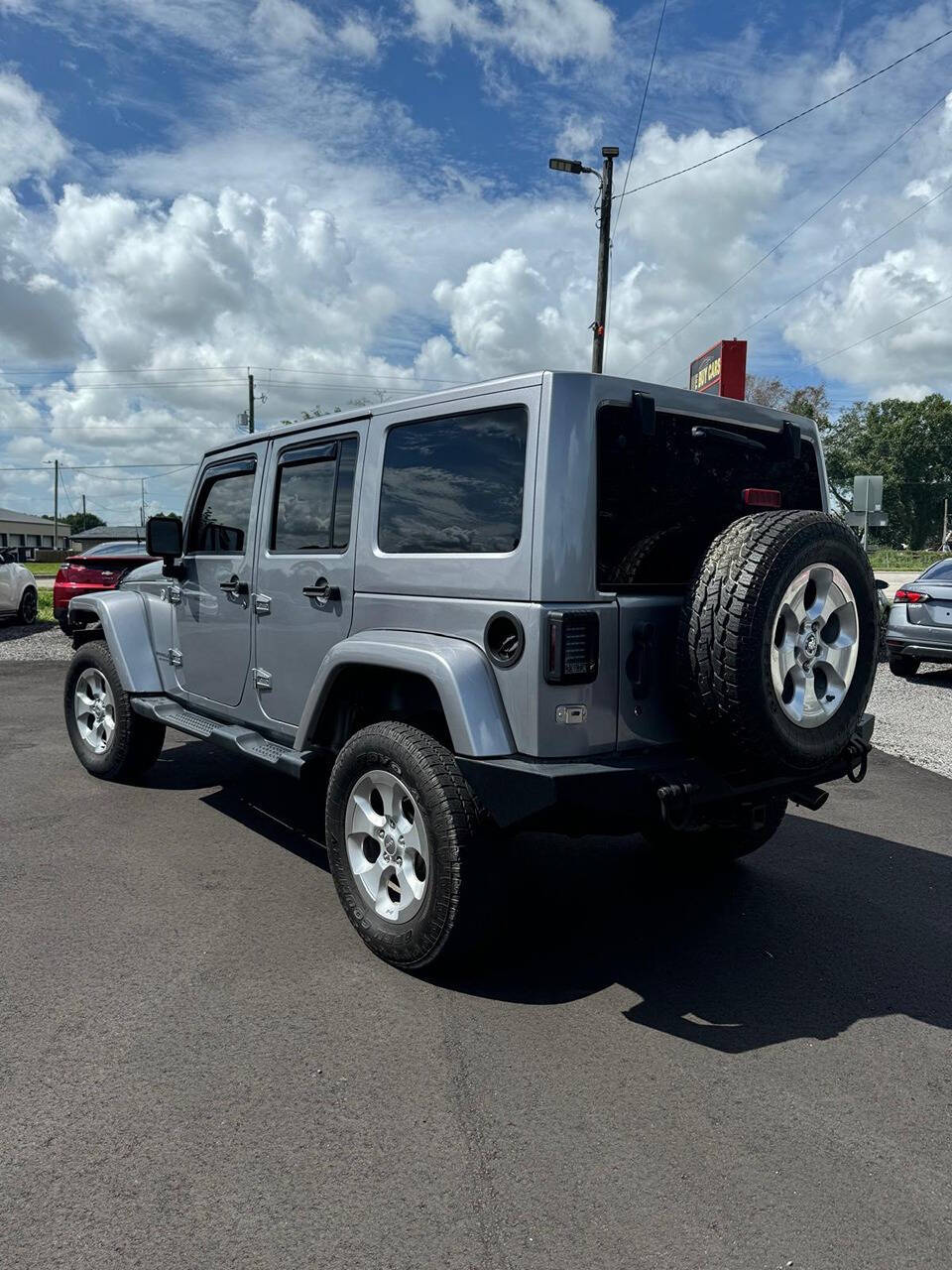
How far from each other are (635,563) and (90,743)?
4.35 metres

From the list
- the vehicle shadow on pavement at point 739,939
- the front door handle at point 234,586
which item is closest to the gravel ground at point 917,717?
the vehicle shadow on pavement at point 739,939

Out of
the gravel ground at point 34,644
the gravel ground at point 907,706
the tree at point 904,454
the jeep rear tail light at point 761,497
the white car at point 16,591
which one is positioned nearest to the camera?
the jeep rear tail light at point 761,497

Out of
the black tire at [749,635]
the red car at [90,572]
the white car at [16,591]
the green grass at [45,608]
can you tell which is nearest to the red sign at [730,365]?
the red car at [90,572]

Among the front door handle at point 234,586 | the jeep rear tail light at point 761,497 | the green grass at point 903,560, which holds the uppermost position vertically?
the green grass at point 903,560

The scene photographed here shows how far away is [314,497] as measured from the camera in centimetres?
415

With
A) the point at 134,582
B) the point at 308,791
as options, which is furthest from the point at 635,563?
the point at 134,582

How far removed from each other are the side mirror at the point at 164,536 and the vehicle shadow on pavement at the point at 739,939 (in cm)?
255

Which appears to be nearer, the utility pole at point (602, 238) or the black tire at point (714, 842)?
the black tire at point (714, 842)

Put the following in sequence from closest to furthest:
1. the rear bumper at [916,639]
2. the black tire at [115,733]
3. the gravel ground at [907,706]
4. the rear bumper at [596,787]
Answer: the rear bumper at [596,787]
the black tire at [115,733]
the gravel ground at [907,706]
the rear bumper at [916,639]

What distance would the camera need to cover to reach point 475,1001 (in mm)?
3172

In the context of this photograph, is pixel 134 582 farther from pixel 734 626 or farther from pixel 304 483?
pixel 734 626

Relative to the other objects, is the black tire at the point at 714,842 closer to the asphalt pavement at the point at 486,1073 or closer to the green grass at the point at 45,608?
the asphalt pavement at the point at 486,1073

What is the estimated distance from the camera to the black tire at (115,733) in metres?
5.58

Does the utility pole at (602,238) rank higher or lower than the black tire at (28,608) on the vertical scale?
higher
